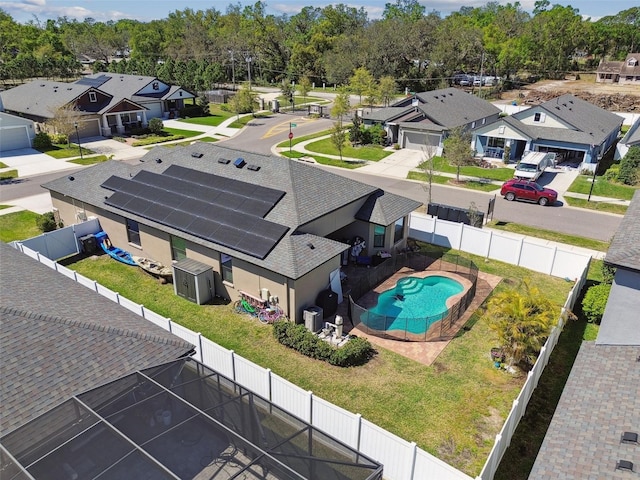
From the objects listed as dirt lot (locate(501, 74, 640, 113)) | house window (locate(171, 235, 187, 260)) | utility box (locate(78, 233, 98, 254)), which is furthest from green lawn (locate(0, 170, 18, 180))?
dirt lot (locate(501, 74, 640, 113))

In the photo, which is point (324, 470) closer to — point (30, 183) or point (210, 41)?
point (30, 183)

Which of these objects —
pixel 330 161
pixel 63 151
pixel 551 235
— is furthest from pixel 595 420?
pixel 63 151

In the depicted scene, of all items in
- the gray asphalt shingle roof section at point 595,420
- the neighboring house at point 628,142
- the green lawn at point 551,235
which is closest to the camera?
the gray asphalt shingle roof section at point 595,420

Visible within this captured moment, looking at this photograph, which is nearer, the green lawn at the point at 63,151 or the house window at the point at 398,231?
the house window at the point at 398,231

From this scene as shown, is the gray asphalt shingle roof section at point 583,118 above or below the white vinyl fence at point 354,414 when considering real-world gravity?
above

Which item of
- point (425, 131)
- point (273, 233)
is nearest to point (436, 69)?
point (425, 131)

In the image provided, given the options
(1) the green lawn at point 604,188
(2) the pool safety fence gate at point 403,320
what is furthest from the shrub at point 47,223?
(1) the green lawn at point 604,188

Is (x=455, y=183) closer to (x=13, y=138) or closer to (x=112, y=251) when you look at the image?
(x=112, y=251)

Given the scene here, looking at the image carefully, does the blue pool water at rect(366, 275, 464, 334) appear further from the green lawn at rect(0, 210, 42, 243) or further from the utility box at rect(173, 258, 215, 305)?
the green lawn at rect(0, 210, 42, 243)

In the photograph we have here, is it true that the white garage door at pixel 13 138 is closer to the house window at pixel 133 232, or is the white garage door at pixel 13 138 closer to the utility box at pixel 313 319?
the house window at pixel 133 232
